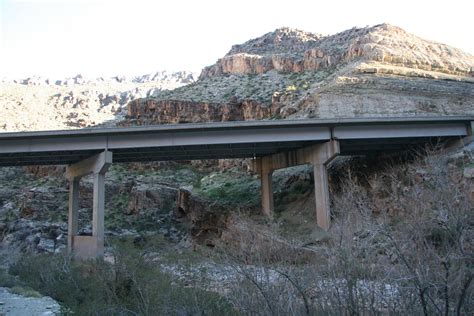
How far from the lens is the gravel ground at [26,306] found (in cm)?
1487

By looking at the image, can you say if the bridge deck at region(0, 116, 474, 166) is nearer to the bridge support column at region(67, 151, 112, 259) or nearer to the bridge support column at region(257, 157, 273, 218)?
the bridge support column at region(67, 151, 112, 259)

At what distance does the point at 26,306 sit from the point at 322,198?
2254 cm

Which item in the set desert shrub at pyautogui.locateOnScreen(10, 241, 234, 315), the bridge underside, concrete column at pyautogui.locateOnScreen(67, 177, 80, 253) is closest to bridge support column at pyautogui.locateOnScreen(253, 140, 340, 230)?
the bridge underside

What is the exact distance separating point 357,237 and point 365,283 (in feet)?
6.75

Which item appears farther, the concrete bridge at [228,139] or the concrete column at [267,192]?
the concrete column at [267,192]

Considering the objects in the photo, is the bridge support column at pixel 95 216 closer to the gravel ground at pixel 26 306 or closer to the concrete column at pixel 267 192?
the concrete column at pixel 267 192

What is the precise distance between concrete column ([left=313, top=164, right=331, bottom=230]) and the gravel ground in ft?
67.4

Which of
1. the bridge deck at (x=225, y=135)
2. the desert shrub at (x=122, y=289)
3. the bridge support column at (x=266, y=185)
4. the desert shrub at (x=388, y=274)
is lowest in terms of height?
the desert shrub at (x=122, y=289)

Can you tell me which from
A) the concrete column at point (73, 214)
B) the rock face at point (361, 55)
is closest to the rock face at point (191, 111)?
the rock face at point (361, 55)

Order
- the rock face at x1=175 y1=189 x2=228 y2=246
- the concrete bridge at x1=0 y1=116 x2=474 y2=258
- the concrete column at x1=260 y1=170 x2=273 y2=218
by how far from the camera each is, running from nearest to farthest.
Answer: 1. the concrete bridge at x1=0 y1=116 x2=474 y2=258
2. the rock face at x1=175 y1=189 x2=228 y2=246
3. the concrete column at x1=260 y1=170 x2=273 y2=218

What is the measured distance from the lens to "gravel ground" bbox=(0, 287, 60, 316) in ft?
48.8

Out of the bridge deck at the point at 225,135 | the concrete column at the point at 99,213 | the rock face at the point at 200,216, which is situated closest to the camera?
the bridge deck at the point at 225,135

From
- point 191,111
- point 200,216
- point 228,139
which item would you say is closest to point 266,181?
point 200,216

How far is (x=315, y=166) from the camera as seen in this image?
116ft
